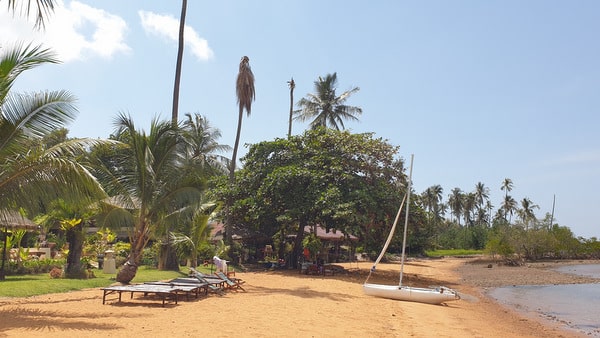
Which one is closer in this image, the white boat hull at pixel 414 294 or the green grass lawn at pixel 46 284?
the green grass lawn at pixel 46 284

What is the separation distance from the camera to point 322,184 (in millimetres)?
22891

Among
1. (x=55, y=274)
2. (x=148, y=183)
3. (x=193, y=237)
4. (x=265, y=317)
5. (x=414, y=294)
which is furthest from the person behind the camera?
(x=193, y=237)

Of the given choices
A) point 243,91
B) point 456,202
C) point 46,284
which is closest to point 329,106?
point 243,91

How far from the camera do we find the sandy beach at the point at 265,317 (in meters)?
8.34

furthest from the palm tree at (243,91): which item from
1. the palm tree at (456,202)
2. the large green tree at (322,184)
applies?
the palm tree at (456,202)

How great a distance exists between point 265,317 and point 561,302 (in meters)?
16.3

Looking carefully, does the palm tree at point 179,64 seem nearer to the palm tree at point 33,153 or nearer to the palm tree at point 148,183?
the palm tree at point 148,183

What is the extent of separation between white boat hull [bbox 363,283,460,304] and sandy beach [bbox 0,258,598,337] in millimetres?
315

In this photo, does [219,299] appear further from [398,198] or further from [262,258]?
[262,258]

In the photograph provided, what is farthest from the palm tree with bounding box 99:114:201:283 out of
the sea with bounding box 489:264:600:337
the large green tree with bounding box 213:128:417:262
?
the sea with bounding box 489:264:600:337

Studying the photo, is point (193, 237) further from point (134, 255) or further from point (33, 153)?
point (33, 153)

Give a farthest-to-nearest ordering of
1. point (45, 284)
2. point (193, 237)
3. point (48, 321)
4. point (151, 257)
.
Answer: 1. point (151, 257)
2. point (193, 237)
3. point (45, 284)
4. point (48, 321)

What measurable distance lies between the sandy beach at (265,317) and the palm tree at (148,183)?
6.61ft

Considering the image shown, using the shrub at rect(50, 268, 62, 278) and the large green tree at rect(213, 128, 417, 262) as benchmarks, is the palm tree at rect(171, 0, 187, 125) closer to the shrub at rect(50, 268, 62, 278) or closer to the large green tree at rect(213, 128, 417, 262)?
the large green tree at rect(213, 128, 417, 262)
